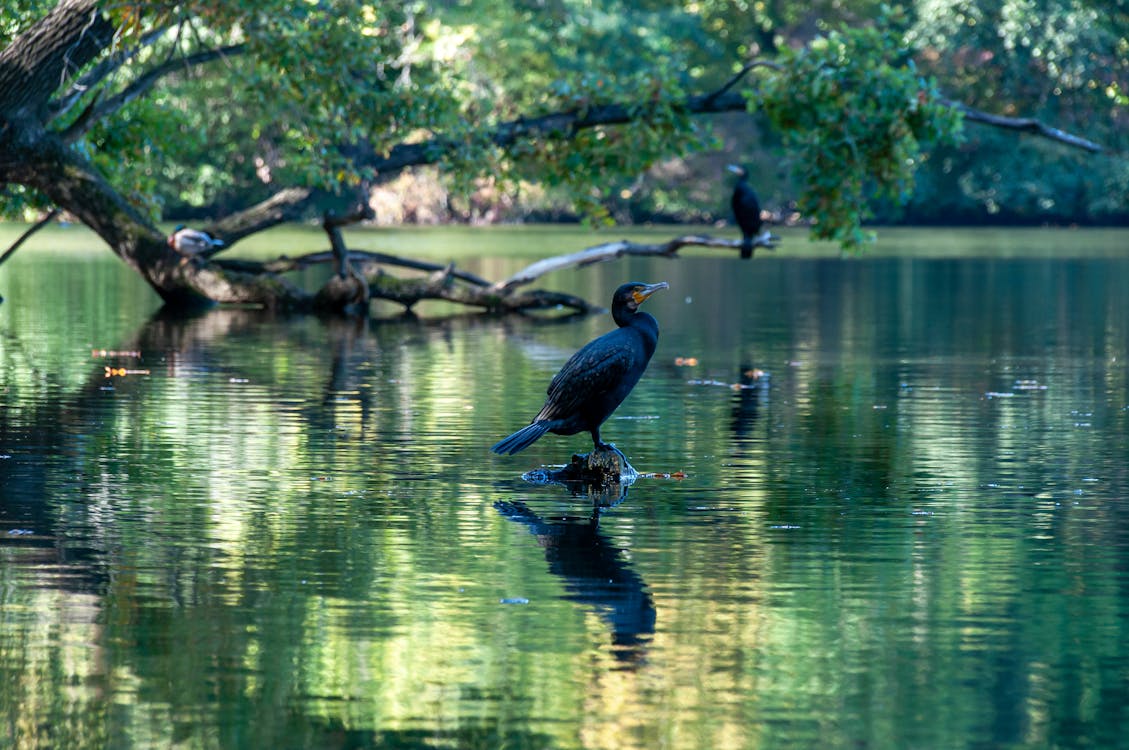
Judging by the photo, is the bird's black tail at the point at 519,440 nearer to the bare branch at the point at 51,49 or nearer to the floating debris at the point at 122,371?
the floating debris at the point at 122,371

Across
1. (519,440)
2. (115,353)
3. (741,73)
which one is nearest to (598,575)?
(519,440)

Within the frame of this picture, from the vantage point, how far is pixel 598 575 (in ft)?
28.0

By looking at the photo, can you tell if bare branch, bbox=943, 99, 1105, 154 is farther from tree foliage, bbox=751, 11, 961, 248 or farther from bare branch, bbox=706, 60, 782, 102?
bare branch, bbox=706, 60, 782, 102

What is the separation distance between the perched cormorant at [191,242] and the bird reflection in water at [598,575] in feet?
55.8

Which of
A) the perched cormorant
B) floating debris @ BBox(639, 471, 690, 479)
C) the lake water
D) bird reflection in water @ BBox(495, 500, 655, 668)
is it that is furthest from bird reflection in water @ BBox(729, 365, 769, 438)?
the perched cormorant

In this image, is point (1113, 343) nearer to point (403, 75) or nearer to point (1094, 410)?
point (1094, 410)

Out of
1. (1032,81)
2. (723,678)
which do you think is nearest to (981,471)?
(723,678)

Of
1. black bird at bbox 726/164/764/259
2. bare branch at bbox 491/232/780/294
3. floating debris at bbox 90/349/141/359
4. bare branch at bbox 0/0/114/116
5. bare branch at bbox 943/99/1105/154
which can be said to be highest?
bare branch at bbox 0/0/114/116

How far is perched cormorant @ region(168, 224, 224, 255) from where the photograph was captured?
1053 inches

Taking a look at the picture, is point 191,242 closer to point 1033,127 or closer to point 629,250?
point 629,250

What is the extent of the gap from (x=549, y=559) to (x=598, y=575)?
1.43 ft

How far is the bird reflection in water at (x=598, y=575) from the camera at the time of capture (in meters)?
7.39

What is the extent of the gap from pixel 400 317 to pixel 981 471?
1669 centimetres

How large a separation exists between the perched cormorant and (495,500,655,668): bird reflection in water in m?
17.0
